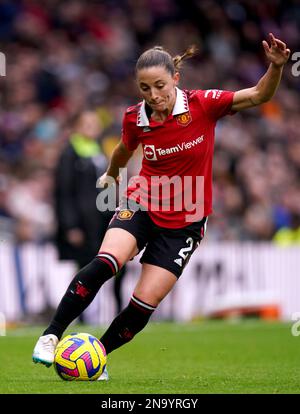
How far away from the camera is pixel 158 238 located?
6766mm

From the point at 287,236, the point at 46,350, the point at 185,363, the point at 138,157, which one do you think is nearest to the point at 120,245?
the point at 46,350

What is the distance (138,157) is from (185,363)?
593cm

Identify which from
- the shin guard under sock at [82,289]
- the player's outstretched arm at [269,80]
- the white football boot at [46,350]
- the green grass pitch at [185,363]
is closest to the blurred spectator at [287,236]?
the green grass pitch at [185,363]

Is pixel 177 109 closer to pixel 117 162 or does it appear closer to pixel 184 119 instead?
pixel 184 119

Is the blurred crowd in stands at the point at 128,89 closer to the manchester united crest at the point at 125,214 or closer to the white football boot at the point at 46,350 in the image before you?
the manchester united crest at the point at 125,214

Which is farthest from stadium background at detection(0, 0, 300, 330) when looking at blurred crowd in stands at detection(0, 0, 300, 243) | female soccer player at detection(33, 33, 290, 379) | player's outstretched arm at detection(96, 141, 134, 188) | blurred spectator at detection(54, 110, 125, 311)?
female soccer player at detection(33, 33, 290, 379)

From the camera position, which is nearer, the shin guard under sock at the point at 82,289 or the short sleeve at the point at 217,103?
the shin guard under sock at the point at 82,289

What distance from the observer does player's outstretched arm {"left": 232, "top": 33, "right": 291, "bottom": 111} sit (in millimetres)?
6219

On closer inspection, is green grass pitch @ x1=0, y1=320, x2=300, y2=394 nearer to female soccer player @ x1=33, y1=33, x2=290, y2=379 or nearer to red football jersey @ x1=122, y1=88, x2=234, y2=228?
female soccer player @ x1=33, y1=33, x2=290, y2=379

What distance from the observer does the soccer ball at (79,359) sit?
629cm

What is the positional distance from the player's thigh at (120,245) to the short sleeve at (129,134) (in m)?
0.64

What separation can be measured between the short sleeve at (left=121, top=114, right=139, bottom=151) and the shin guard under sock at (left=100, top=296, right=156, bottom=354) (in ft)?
3.40
